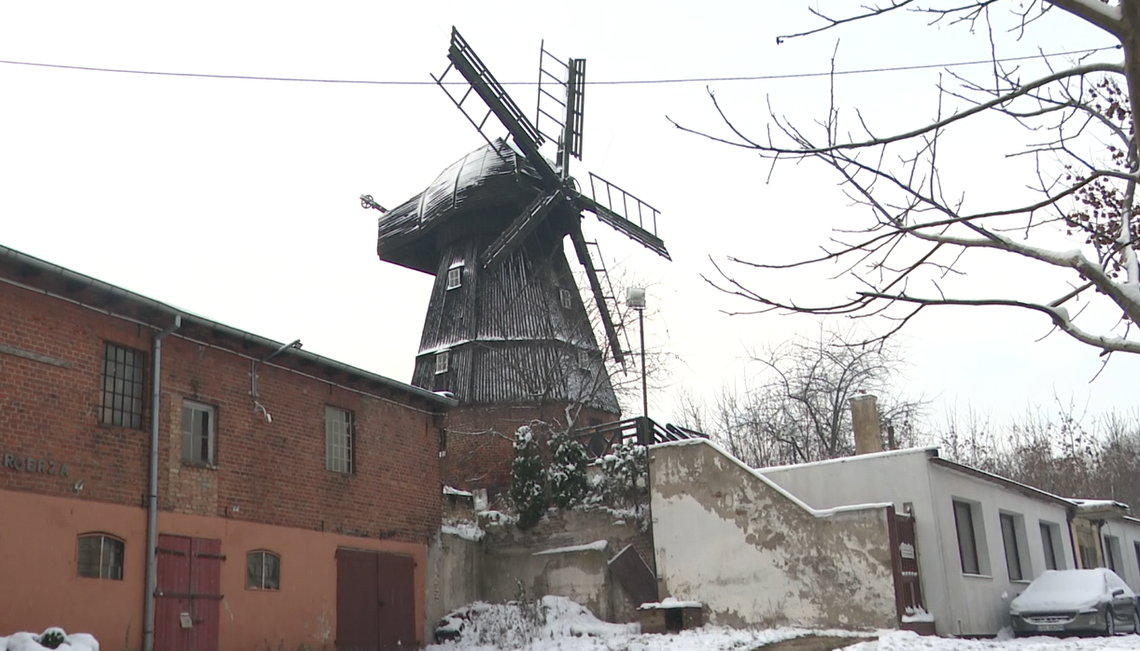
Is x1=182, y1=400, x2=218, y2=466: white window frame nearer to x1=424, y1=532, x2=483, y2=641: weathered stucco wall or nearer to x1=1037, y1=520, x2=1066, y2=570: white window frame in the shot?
x1=424, y1=532, x2=483, y2=641: weathered stucco wall

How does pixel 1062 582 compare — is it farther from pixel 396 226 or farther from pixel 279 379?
pixel 396 226

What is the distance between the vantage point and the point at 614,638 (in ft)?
61.7

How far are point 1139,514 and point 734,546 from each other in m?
36.7

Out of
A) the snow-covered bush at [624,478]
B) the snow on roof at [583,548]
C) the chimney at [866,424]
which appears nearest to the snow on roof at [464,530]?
the snow on roof at [583,548]

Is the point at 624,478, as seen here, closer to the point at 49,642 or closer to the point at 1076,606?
the point at 1076,606

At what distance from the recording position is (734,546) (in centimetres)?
1925

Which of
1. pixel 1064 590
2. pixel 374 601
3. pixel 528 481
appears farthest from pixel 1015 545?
pixel 374 601

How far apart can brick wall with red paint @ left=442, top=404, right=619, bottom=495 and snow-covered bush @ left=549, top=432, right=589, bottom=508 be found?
3.48 metres

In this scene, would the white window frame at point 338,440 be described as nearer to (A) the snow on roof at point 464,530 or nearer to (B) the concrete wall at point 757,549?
(A) the snow on roof at point 464,530

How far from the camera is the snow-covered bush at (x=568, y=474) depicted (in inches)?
923

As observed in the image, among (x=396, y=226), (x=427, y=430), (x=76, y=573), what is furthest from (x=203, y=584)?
(x=396, y=226)

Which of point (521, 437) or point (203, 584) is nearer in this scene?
point (203, 584)

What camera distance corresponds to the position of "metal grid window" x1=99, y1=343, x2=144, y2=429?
1505 centimetres

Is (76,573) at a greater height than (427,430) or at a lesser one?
lesser
